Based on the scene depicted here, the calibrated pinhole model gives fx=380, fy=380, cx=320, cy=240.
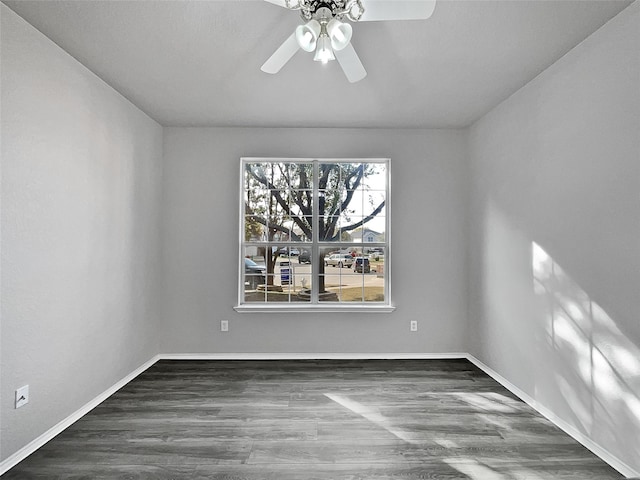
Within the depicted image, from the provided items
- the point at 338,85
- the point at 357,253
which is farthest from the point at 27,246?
the point at 357,253

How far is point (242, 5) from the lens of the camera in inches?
79.8

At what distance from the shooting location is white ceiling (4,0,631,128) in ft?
6.88

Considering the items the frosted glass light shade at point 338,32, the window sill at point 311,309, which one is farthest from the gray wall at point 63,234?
the frosted glass light shade at point 338,32

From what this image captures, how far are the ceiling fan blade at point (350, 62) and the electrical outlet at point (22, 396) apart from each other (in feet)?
8.54

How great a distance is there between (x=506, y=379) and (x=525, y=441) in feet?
Result: 3.26

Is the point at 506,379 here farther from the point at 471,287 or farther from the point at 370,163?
the point at 370,163

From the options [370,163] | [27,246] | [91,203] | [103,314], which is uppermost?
[370,163]

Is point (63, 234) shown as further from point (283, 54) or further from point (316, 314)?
point (316, 314)

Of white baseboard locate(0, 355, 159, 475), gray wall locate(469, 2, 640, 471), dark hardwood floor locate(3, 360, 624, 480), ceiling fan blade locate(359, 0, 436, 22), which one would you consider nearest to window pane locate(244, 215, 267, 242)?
dark hardwood floor locate(3, 360, 624, 480)

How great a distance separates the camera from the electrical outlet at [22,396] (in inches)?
85.4

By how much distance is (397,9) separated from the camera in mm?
1683

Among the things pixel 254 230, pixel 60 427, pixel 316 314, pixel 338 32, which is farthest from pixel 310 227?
pixel 60 427

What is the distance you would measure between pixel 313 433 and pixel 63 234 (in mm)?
2140

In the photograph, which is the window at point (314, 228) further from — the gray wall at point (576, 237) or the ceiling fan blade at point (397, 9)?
the ceiling fan blade at point (397, 9)
